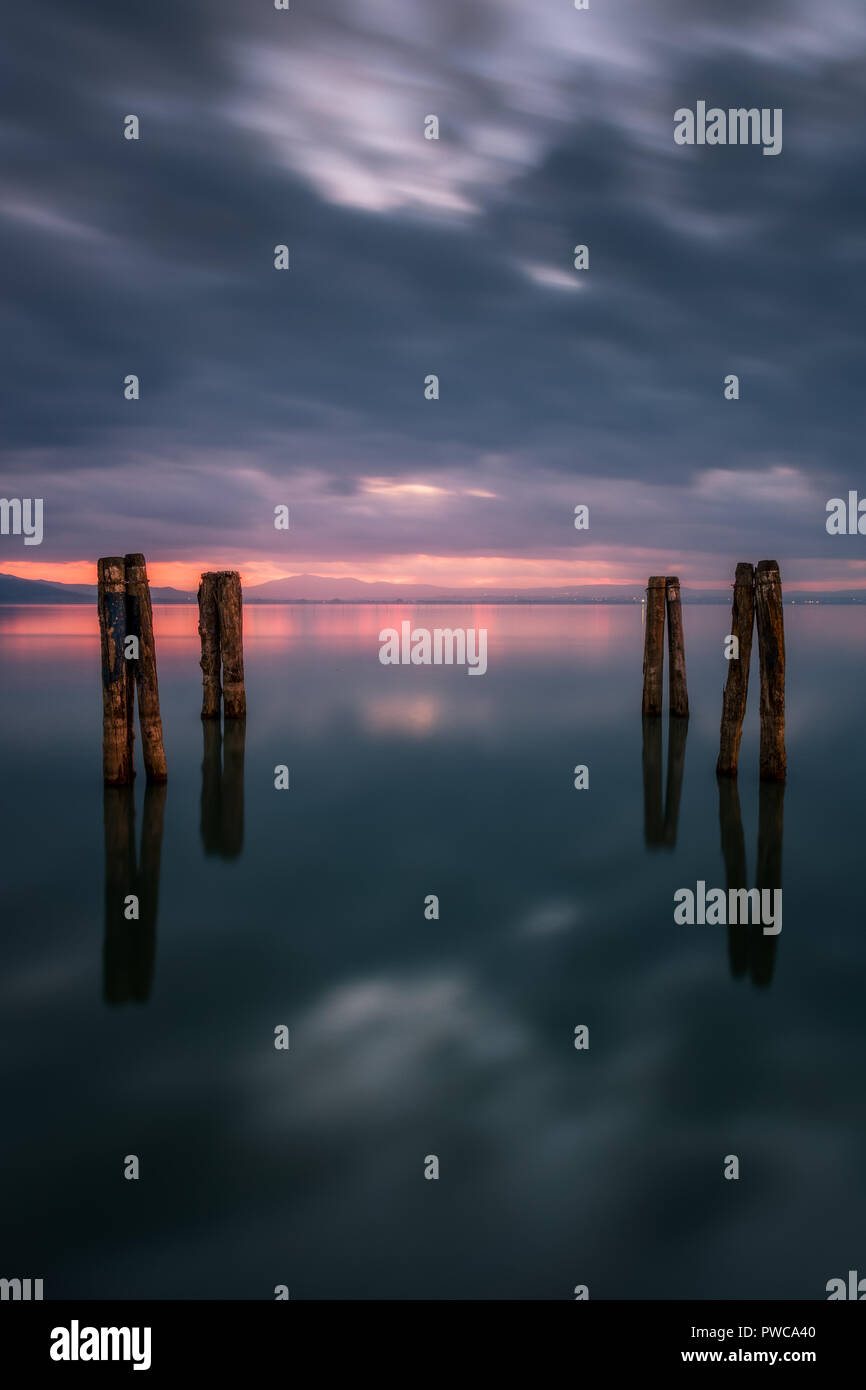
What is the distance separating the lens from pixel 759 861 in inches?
380

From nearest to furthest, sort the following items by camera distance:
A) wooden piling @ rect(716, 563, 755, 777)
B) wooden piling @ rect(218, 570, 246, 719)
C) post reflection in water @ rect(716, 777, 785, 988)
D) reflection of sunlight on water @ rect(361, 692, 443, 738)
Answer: post reflection in water @ rect(716, 777, 785, 988), wooden piling @ rect(716, 563, 755, 777), wooden piling @ rect(218, 570, 246, 719), reflection of sunlight on water @ rect(361, 692, 443, 738)

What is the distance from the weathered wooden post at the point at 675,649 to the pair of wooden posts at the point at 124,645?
29.7 feet

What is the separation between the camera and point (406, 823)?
11.6 meters

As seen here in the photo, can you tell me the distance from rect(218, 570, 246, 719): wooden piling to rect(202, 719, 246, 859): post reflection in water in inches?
18.9

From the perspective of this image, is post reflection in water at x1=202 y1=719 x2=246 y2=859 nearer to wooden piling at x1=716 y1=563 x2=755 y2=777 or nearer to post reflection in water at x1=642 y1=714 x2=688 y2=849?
post reflection in water at x1=642 y1=714 x2=688 y2=849

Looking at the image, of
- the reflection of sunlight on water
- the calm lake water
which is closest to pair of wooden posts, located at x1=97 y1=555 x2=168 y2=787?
the calm lake water

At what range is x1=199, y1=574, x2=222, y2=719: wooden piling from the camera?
16.1 m

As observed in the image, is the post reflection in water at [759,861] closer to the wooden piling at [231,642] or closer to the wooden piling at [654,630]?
the wooden piling at [654,630]

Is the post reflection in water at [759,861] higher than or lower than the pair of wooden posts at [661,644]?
lower

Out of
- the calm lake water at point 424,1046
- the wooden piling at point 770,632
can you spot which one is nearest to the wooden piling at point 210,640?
the calm lake water at point 424,1046

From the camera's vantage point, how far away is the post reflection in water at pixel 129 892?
6.76 meters

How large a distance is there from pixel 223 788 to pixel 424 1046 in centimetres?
802
